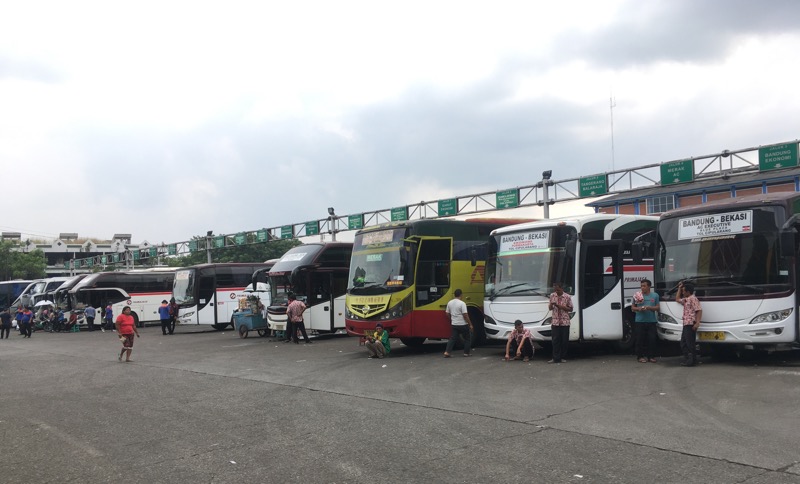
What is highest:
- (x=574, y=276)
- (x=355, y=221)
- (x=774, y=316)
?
(x=355, y=221)

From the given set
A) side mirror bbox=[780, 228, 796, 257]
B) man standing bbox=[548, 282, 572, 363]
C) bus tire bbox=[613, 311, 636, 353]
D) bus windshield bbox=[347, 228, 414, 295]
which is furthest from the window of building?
side mirror bbox=[780, 228, 796, 257]

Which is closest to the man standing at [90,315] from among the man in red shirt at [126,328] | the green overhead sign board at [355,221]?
the green overhead sign board at [355,221]

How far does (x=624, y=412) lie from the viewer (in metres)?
9.34

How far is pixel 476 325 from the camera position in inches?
759

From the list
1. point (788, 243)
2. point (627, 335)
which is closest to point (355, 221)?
point (627, 335)

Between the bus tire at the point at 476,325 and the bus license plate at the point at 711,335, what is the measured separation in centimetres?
688

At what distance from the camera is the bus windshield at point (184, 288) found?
114 feet

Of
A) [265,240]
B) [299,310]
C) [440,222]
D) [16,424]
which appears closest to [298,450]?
[16,424]

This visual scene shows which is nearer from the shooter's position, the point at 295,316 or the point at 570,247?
the point at 570,247

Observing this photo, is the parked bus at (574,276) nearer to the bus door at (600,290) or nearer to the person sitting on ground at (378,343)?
the bus door at (600,290)

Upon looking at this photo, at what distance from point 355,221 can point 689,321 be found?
104 feet

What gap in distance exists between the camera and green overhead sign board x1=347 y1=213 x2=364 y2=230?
43281 millimetres

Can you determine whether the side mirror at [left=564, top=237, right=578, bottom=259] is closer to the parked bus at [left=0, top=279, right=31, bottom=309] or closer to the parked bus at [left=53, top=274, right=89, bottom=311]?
the parked bus at [left=53, top=274, right=89, bottom=311]

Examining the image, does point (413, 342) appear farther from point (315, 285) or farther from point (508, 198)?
point (508, 198)
